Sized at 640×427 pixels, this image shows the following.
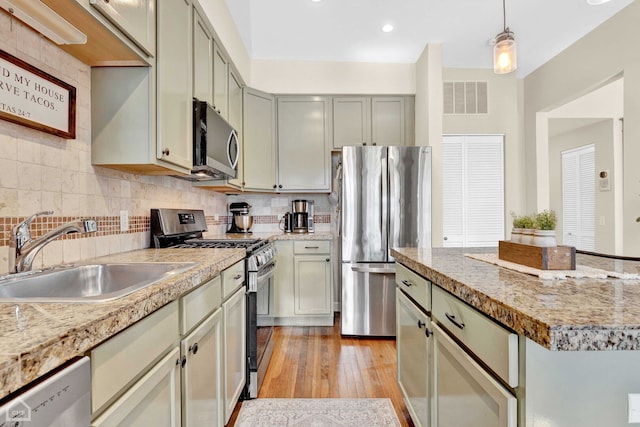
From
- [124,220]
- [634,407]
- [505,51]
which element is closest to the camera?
[634,407]

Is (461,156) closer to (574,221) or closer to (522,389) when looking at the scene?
(574,221)

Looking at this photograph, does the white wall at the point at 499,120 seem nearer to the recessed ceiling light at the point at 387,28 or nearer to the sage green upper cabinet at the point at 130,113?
the recessed ceiling light at the point at 387,28

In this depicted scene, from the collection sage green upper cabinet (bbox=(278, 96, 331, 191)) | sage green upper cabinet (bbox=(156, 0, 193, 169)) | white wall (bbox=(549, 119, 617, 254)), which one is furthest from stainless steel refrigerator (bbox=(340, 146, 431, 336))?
white wall (bbox=(549, 119, 617, 254))

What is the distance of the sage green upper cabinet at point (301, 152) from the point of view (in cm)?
358

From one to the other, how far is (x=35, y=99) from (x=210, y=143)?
905 mm

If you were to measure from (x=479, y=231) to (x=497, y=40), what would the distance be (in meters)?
2.21

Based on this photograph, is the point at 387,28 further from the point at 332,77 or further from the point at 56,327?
the point at 56,327

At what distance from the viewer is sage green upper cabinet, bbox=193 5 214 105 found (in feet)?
6.46

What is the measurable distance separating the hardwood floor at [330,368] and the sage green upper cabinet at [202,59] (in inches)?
75.7

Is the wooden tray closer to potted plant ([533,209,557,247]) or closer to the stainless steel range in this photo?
potted plant ([533,209,557,247])

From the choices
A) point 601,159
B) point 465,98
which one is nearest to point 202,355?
point 465,98

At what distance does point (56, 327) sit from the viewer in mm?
601

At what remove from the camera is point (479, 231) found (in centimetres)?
382

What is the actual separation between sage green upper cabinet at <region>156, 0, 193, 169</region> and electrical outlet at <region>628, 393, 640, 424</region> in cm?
176
